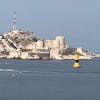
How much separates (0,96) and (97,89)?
14413 mm

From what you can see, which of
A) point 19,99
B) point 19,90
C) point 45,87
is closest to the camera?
point 19,99

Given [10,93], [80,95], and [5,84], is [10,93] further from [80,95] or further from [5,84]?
[5,84]

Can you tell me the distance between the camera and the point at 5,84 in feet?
298

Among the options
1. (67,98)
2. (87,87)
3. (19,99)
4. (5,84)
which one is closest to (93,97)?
(67,98)

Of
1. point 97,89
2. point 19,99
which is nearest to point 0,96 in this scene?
point 19,99

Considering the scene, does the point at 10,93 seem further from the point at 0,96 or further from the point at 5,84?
the point at 5,84

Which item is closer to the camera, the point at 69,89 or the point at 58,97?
the point at 58,97

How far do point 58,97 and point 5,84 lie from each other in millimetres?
19968

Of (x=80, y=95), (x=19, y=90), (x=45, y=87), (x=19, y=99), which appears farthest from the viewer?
(x=45, y=87)

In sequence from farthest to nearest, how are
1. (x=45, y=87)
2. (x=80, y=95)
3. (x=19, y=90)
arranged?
(x=45, y=87) < (x=19, y=90) < (x=80, y=95)

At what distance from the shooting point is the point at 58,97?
72.1 m

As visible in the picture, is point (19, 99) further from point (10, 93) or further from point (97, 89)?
point (97, 89)

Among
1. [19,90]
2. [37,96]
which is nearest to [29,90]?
[19,90]

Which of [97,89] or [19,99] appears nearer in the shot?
[19,99]
